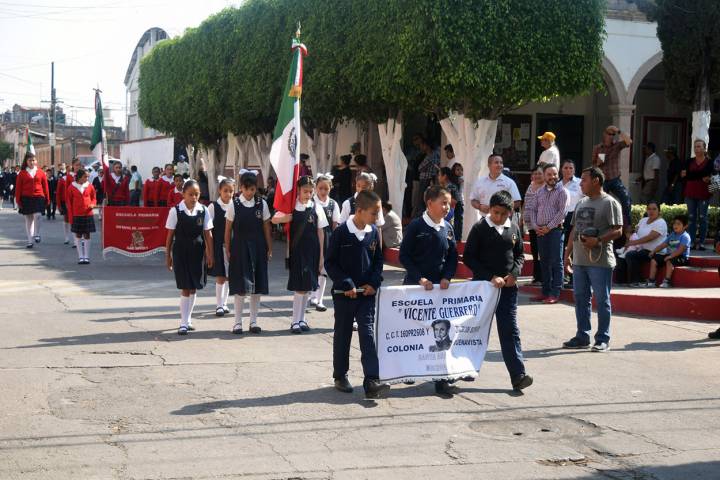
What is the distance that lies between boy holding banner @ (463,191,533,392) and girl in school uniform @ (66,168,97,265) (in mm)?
11412

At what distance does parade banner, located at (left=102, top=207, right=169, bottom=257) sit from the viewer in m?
18.1

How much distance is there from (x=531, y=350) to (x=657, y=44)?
1659 cm

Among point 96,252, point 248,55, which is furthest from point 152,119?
point 96,252

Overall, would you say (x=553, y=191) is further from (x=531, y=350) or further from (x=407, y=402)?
(x=407, y=402)

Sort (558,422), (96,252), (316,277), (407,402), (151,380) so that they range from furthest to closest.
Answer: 1. (96,252)
2. (316,277)
3. (151,380)
4. (407,402)
5. (558,422)

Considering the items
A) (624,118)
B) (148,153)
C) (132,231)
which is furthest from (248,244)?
(148,153)

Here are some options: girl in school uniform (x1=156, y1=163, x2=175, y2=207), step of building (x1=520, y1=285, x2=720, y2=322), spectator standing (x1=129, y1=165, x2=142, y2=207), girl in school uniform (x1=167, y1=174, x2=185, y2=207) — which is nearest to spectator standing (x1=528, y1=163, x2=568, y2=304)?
step of building (x1=520, y1=285, x2=720, y2=322)

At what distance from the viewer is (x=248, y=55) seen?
26.4 meters

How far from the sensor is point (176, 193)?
68.2ft

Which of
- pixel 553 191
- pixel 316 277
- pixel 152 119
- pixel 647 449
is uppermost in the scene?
pixel 152 119

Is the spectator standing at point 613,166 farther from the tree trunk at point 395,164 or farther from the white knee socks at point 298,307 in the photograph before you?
the tree trunk at point 395,164

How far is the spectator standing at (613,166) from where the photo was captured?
575 inches

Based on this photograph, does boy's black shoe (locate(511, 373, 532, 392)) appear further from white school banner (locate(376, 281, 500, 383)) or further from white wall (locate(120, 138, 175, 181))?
white wall (locate(120, 138, 175, 181))

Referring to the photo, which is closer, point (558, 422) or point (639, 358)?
point (558, 422)
